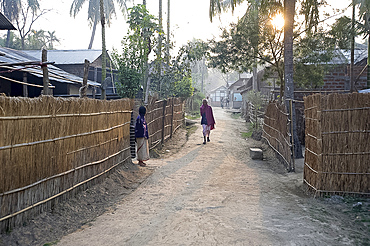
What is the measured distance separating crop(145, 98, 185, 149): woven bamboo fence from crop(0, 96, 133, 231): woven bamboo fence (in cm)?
399

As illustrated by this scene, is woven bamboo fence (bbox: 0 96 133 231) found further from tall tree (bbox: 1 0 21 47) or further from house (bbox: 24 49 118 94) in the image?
tall tree (bbox: 1 0 21 47)

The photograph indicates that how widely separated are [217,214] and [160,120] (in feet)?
25.6

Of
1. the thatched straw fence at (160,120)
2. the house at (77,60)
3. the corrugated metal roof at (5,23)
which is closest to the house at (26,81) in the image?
the corrugated metal roof at (5,23)

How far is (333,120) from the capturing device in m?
6.12

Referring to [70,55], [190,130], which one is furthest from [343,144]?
[70,55]

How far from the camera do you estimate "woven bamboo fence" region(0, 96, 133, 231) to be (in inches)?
159

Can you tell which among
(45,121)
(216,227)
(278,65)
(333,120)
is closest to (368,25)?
(278,65)

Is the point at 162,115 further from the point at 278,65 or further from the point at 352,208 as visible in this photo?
the point at 352,208

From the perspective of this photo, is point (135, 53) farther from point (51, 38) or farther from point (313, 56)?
point (51, 38)

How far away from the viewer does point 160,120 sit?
12.8 m

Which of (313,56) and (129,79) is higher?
(313,56)

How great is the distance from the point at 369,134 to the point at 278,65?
8.82 metres

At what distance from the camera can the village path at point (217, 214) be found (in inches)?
168

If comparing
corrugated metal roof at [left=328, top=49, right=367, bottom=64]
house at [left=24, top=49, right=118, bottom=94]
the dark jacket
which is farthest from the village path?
house at [left=24, top=49, right=118, bottom=94]
